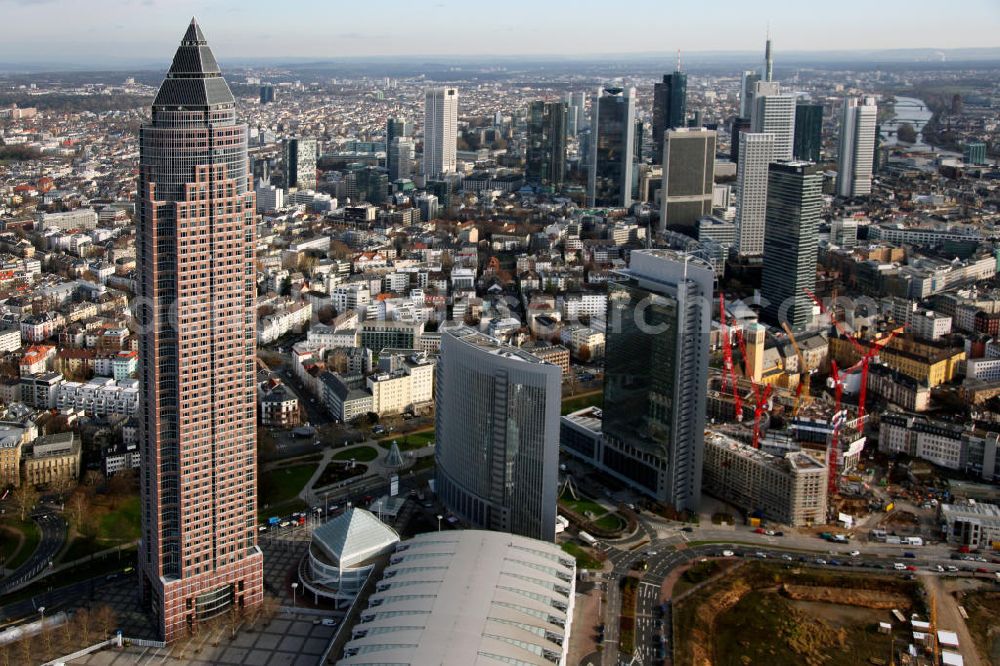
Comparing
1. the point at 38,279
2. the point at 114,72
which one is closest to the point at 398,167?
the point at 38,279

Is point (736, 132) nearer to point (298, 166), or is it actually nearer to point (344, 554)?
point (298, 166)

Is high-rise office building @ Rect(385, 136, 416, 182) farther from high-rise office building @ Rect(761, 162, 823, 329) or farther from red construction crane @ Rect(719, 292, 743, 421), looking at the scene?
red construction crane @ Rect(719, 292, 743, 421)

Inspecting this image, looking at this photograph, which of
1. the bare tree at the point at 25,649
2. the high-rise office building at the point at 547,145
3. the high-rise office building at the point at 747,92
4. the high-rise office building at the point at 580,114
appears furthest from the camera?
the high-rise office building at the point at 580,114

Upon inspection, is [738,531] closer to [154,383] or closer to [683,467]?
[683,467]

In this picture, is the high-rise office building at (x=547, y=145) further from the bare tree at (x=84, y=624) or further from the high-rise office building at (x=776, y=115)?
the bare tree at (x=84, y=624)

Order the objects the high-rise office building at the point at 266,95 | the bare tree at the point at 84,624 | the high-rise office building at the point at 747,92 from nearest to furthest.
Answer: the bare tree at the point at 84,624
the high-rise office building at the point at 747,92
the high-rise office building at the point at 266,95

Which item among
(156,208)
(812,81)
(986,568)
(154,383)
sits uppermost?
(812,81)

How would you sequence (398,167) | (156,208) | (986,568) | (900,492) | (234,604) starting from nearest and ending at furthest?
(156,208) < (234,604) < (986,568) < (900,492) < (398,167)

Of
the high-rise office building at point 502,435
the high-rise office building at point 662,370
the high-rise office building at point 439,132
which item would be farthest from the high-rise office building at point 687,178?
the high-rise office building at point 502,435
